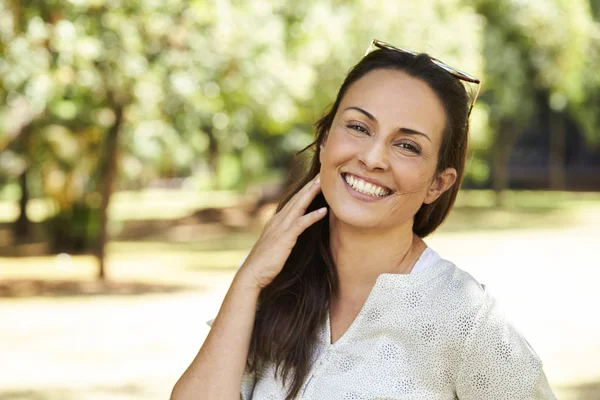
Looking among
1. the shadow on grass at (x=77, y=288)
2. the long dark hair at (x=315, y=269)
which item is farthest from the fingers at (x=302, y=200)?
the shadow on grass at (x=77, y=288)

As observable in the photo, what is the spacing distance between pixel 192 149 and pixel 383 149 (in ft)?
95.7

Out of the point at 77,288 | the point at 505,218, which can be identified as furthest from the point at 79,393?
the point at 505,218

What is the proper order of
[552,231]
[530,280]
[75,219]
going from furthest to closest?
[552,231]
[75,219]
[530,280]

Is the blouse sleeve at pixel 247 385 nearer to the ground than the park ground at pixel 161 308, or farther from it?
farther from it

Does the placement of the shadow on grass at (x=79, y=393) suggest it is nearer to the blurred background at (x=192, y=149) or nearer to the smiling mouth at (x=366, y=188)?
the blurred background at (x=192, y=149)

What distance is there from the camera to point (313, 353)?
229cm

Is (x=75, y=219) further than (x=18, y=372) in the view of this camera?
Yes

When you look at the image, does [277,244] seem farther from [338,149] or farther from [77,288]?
[77,288]

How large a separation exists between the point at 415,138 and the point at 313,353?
558 mm

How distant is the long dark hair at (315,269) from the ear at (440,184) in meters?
0.02

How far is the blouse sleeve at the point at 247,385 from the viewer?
7.63ft

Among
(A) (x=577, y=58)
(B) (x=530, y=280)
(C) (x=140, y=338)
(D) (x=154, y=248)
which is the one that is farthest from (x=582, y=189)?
(C) (x=140, y=338)

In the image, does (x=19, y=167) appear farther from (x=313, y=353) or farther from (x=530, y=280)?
(x=313, y=353)

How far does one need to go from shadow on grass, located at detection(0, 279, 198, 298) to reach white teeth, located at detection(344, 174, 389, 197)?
41.6 ft
